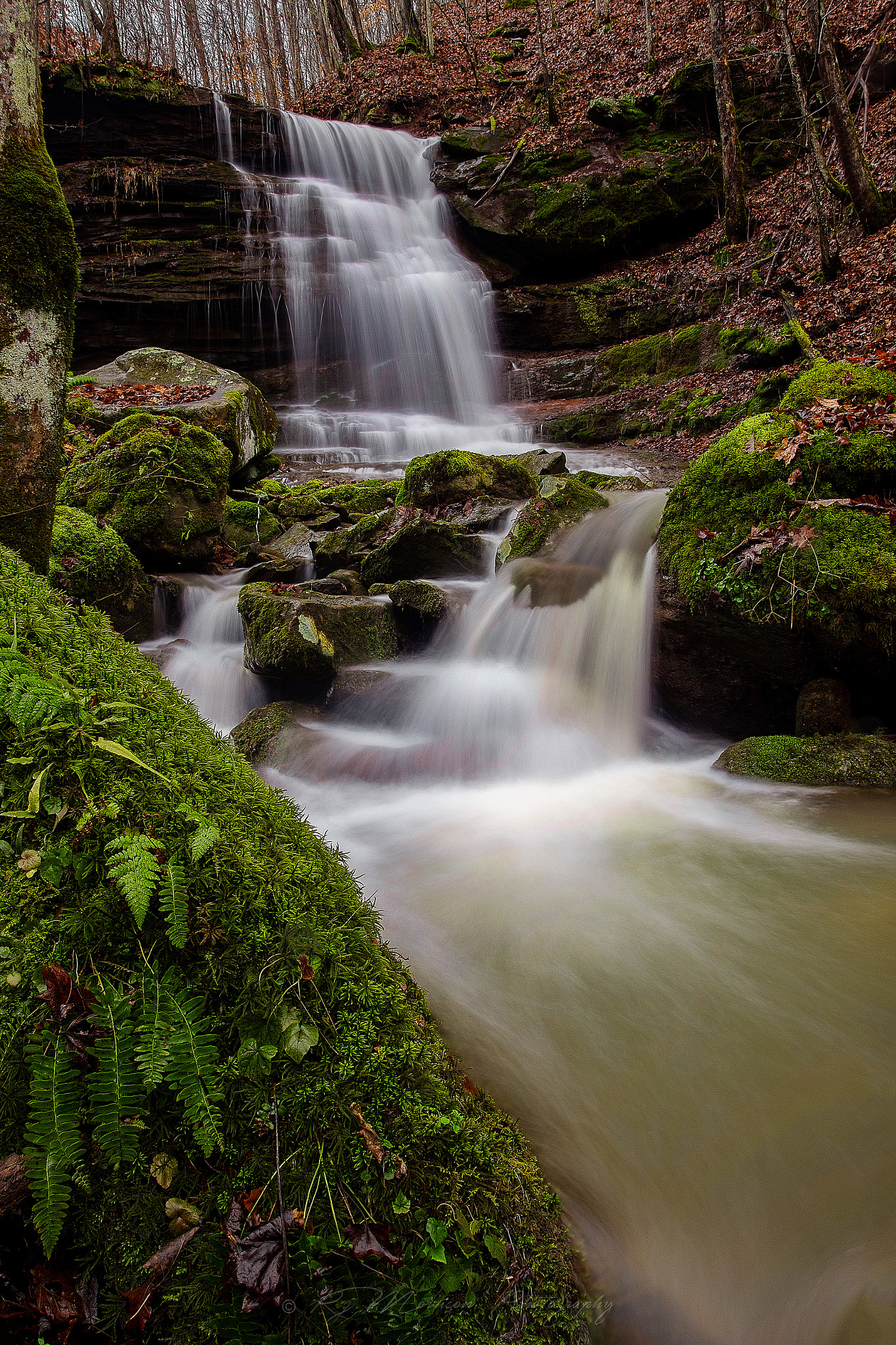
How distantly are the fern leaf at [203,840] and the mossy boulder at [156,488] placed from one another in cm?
792

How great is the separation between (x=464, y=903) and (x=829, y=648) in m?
3.29

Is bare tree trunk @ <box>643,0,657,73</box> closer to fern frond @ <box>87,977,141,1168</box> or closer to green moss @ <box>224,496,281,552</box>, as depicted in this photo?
green moss @ <box>224,496,281,552</box>

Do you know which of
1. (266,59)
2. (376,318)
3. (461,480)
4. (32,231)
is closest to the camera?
(32,231)

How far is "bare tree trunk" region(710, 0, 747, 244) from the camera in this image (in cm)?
1469

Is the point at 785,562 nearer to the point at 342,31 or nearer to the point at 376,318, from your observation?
the point at 376,318

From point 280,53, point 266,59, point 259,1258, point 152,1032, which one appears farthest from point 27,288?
point 280,53

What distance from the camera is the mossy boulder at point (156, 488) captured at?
862 centimetres

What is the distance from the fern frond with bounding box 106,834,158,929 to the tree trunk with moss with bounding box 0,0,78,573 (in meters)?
2.16

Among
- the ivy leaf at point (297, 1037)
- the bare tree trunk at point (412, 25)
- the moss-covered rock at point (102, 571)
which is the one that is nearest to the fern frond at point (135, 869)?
the ivy leaf at point (297, 1037)

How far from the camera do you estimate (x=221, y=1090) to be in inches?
57.4

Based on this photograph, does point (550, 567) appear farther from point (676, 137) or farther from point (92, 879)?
point (676, 137)

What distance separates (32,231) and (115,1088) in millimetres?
3446

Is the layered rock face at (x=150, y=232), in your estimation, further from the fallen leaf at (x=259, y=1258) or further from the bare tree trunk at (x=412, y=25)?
the fallen leaf at (x=259, y=1258)

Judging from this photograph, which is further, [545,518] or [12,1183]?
[545,518]
